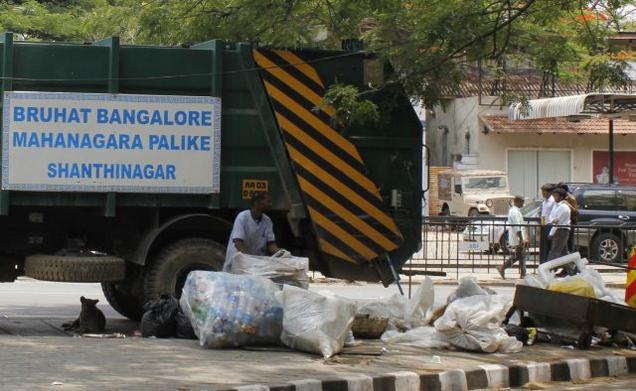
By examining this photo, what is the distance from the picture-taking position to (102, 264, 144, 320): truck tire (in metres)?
11.5

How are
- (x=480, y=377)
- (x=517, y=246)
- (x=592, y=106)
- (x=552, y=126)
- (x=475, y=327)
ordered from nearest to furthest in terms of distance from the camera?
1. (x=480, y=377)
2. (x=475, y=327)
3. (x=517, y=246)
4. (x=592, y=106)
5. (x=552, y=126)

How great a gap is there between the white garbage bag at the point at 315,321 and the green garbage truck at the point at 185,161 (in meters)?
1.95

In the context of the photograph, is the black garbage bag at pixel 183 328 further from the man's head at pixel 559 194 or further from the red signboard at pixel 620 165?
the red signboard at pixel 620 165

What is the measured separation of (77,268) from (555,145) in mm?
31549

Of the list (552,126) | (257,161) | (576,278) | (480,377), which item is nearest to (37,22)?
(257,161)

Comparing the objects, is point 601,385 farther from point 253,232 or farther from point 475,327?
point 253,232

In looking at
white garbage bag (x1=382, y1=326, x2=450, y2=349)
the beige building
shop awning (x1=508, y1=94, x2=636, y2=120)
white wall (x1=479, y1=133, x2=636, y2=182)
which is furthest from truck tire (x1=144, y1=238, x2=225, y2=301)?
white wall (x1=479, y1=133, x2=636, y2=182)

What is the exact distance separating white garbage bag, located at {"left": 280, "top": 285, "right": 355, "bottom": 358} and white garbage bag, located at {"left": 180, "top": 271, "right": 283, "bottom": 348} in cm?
18

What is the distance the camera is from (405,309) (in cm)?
1111

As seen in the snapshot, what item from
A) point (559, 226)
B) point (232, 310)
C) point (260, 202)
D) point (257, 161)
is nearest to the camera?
point (232, 310)

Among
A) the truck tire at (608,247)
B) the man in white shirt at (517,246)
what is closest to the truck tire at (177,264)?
the man in white shirt at (517,246)

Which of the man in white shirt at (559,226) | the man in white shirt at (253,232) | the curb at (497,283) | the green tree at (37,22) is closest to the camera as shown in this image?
the man in white shirt at (253,232)

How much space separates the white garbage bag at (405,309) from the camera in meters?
10.9

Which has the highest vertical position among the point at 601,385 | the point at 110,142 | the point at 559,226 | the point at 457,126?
the point at 457,126
